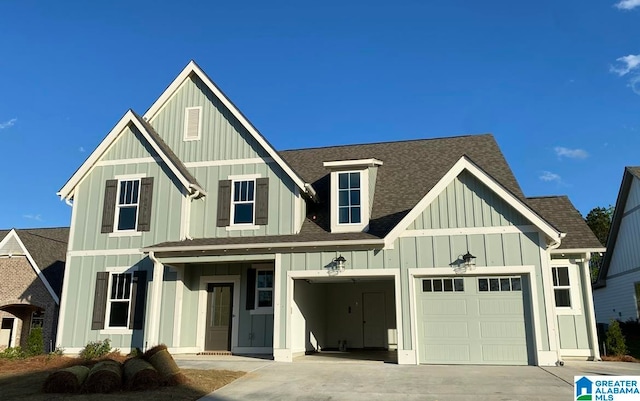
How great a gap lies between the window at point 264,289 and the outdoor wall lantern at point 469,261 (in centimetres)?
612

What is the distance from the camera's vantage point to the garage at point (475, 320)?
12.3 metres

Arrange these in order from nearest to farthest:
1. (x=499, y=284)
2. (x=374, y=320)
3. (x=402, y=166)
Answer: (x=499, y=284)
(x=374, y=320)
(x=402, y=166)

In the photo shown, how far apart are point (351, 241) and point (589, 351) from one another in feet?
24.3

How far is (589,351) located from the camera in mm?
13594

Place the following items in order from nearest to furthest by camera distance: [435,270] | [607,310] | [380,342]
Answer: [435,270] < [380,342] < [607,310]

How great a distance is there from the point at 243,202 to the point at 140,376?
24.0ft

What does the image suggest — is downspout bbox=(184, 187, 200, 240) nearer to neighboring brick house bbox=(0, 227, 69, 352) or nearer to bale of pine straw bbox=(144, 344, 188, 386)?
bale of pine straw bbox=(144, 344, 188, 386)

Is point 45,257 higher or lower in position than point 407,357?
higher

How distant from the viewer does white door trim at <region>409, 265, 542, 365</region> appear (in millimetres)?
12039

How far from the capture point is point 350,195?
1520 centimetres

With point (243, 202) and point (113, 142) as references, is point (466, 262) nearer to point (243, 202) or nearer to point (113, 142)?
point (243, 202)

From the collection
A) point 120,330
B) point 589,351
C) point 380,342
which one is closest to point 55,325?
point 120,330

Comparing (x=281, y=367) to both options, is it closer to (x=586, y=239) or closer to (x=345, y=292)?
(x=345, y=292)

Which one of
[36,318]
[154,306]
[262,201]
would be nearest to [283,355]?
[154,306]
